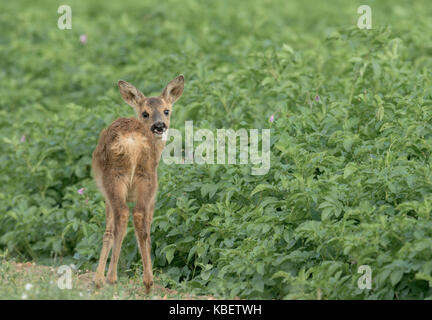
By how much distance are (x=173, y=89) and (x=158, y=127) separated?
83cm

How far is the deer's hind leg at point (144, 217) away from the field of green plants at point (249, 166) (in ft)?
2.10

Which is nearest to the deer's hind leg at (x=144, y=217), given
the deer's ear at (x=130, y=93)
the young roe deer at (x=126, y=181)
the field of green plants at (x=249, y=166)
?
the young roe deer at (x=126, y=181)

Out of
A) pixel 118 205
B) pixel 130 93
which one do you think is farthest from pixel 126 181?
pixel 130 93

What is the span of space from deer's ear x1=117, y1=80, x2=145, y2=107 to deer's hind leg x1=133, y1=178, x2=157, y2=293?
1.43m

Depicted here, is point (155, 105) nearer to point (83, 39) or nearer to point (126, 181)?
point (126, 181)

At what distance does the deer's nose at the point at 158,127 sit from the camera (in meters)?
7.40

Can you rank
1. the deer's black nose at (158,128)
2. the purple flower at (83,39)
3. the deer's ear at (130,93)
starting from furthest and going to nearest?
the purple flower at (83,39) < the deer's ear at (130,93) < the deer's black nose at (158,128)

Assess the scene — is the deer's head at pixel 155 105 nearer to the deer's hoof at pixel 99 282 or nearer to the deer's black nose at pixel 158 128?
the deer's black nose at pixel 158 128

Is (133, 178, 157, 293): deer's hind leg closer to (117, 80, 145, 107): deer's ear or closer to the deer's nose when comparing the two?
the deer's nose

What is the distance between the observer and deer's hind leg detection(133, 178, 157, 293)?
655cm

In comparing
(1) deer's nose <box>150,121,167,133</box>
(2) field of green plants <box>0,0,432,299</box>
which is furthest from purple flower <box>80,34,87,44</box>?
(1) deer's nose <box>150,121,167,133</box>
